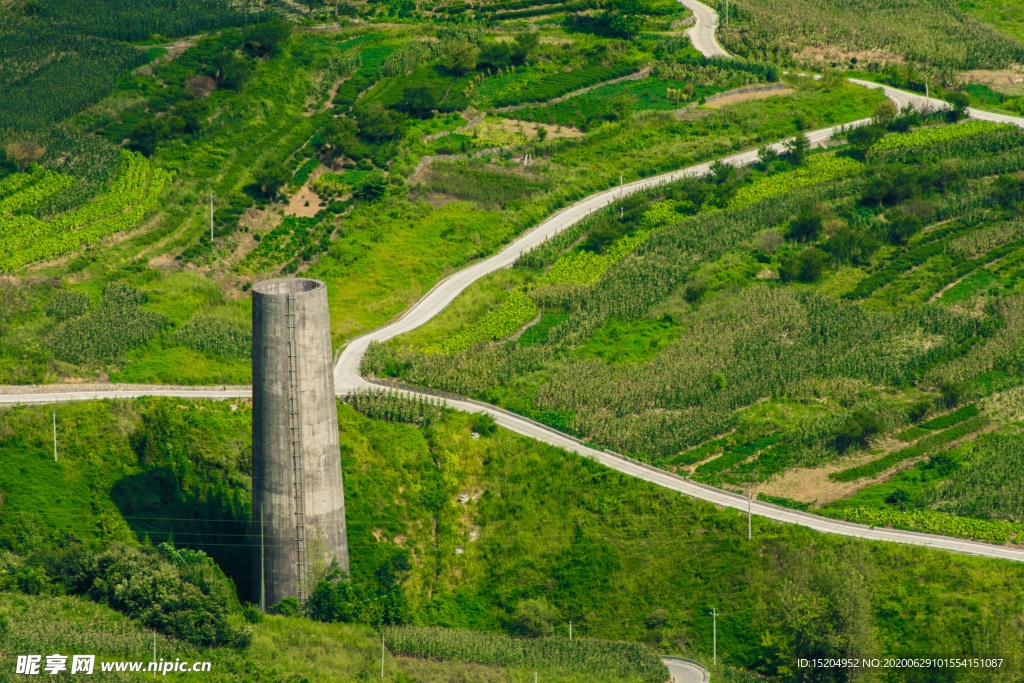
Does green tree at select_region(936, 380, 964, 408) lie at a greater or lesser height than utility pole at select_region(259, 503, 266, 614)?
greater

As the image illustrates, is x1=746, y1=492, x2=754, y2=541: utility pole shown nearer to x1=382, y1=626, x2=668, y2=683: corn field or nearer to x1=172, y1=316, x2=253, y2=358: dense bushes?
x1=382, y1=626, x2=668, y2=683: corn field

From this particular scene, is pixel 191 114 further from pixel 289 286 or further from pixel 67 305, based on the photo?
pixel 289 286

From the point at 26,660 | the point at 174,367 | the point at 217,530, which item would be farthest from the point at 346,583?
the point at 174,367

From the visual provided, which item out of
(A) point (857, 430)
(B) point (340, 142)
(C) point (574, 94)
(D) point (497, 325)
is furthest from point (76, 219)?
(A) point (857, 430)

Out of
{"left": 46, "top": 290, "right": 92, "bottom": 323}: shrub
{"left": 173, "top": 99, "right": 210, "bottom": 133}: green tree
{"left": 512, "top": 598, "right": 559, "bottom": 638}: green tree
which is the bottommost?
{"left": 512, "top": 598, "right": 559, "bottom": 638}: green tree

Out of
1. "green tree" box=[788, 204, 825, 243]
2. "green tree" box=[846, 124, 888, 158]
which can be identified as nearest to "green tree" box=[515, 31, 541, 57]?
"green tree" box=[846, 124, 888, 158]

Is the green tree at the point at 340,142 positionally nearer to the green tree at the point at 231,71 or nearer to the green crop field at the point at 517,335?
the green crop field at the point at 517,335
